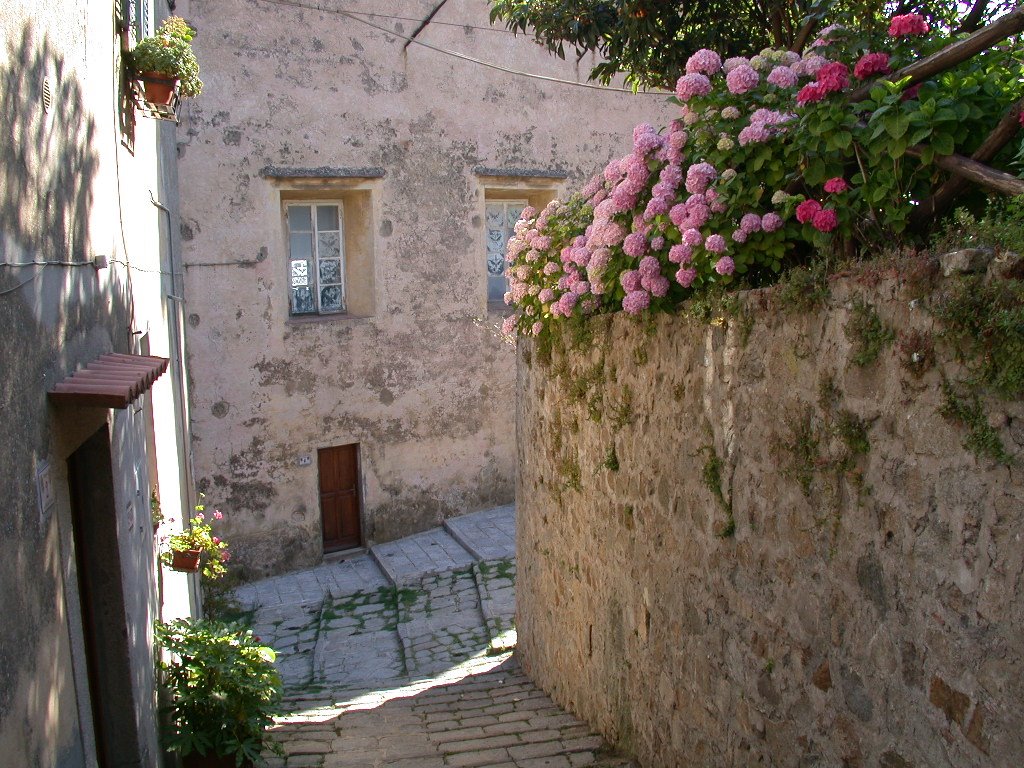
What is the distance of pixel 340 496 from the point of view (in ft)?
35.8

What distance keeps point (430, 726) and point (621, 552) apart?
72.9 inches

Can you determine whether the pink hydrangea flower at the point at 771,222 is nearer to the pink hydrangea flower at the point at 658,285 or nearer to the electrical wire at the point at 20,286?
the pink hydrangea flower at the point at 658,285

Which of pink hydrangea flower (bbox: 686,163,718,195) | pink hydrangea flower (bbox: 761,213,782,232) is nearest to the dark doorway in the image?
pink hydrangea flower (bbox: 686,163,718,195)

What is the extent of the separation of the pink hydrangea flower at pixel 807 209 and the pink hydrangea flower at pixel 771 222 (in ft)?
0.50

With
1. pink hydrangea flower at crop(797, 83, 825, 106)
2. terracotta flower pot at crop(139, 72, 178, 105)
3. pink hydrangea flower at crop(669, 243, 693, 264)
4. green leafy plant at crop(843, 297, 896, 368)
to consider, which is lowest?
green leafy plant at crop(843, 297, 896, 368)

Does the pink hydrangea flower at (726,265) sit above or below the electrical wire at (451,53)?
below

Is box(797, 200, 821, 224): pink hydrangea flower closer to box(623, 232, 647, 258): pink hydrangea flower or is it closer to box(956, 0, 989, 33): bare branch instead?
box(623, 232, 647, 258): pink hydrangea flower

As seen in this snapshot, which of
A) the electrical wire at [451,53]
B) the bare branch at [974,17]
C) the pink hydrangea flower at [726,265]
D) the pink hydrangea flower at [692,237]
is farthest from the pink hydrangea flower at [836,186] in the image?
the electrical wire at [451,53]

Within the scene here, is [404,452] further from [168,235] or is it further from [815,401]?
[815,401]

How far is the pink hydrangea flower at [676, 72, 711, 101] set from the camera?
3691 mm

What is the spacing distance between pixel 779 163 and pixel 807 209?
11.7 inches

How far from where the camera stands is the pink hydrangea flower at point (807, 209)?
3086 millimetres

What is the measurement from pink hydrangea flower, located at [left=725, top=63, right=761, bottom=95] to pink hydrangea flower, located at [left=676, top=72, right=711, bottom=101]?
15 cm

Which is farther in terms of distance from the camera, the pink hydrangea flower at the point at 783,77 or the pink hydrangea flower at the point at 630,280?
the pink hydrangea flower at the point at 630,280
